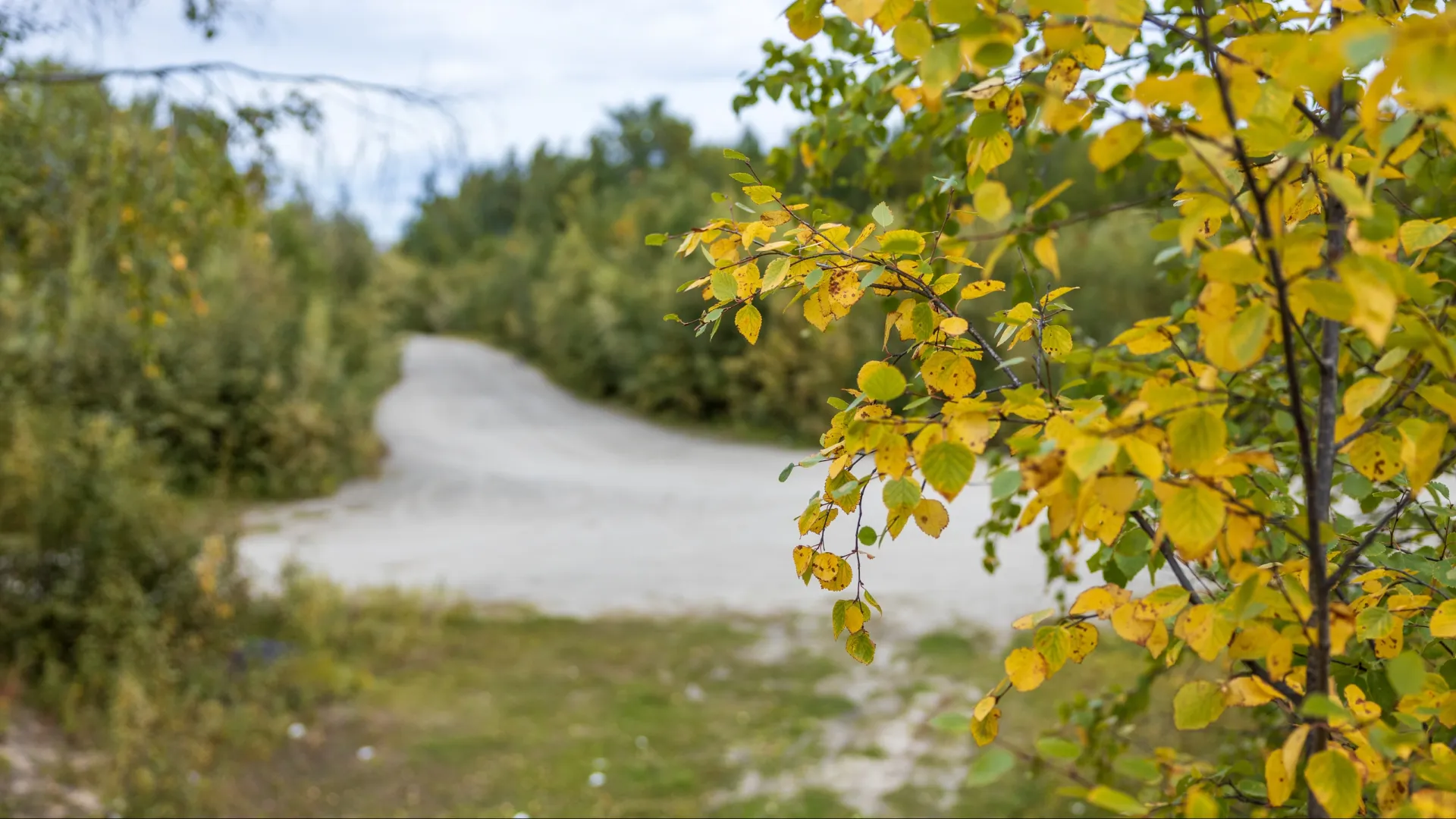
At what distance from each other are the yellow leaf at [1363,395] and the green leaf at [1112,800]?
0.36 metres

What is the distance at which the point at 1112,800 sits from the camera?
2.16 feet

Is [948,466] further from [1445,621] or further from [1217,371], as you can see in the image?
[1445,621]

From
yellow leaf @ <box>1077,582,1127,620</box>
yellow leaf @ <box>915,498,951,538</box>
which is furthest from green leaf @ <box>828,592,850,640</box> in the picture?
yellow leaf @ <box>1077,582,1127,620</box>

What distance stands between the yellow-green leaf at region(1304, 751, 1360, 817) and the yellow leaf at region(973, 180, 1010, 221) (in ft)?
1.57

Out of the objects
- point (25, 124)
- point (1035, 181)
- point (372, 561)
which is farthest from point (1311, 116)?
point (372, 561)

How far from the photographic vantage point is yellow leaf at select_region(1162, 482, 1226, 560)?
697mm

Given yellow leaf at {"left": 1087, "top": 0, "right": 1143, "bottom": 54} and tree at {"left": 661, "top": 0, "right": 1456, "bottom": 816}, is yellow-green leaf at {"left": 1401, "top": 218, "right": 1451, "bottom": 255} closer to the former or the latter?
tree at {"left": 661, "top": 0, "right": 1456, "bottom": 816}

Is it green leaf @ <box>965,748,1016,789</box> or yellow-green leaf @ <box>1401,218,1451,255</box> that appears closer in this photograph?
green leaf @ <box>965,748,1016,789</box>

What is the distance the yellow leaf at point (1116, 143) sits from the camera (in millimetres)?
665

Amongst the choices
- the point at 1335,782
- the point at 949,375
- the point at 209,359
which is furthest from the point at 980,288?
the point at 209,359

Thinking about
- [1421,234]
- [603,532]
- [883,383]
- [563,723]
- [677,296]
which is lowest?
[563,723]

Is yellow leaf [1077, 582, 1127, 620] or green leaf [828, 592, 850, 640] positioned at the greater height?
yellow leaf [1077, 582, 1127, 620]

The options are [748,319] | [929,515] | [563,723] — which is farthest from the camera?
[563,723]

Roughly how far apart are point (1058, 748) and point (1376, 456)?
0.46m
